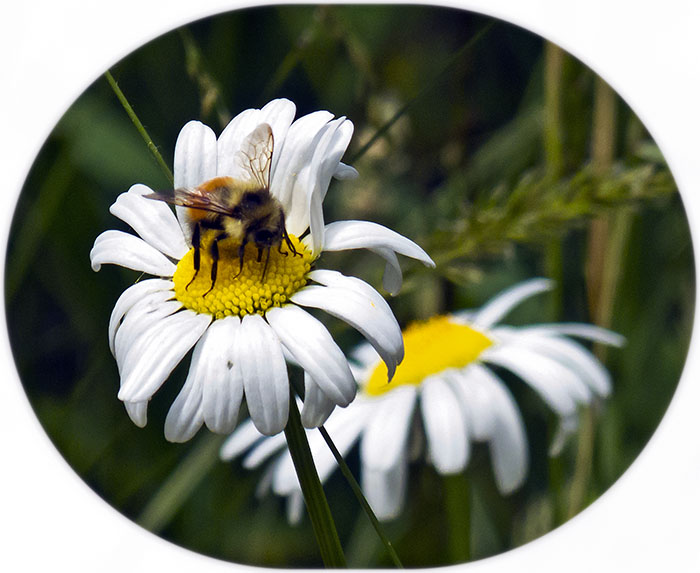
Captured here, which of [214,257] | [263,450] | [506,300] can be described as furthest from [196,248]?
[506,300]

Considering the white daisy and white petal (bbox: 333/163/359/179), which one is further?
the white daisy

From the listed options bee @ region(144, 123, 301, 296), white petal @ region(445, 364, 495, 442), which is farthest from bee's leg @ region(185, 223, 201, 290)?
white petal @ region(445, 364, 495, 442)

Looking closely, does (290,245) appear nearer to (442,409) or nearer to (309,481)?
(309,481)

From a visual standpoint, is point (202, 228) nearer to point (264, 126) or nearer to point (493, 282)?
point (264, 126)

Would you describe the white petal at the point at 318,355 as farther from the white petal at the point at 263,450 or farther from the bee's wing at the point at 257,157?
the white petal at the point at 263,450

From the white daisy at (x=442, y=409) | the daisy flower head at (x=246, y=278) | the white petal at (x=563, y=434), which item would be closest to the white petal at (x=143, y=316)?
the daisy flower head at (x=246, y=278)

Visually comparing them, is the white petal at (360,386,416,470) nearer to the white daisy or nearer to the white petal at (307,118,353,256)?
the white daisy
